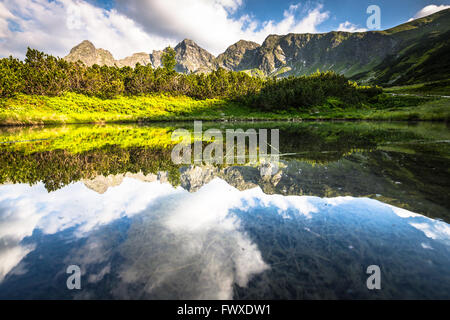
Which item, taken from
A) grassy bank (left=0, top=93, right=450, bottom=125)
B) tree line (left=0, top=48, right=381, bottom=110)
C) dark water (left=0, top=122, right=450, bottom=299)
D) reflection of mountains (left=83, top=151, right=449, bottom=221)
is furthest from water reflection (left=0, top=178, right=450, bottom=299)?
tree line (left=0, top=48, right=381, bottom=110)

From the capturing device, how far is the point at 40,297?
2.34 m

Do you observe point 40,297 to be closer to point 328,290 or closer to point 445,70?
point 328,290

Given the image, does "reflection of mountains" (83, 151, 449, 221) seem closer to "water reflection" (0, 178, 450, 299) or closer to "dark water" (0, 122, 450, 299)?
"dark water" (0, 122, 450, 299)

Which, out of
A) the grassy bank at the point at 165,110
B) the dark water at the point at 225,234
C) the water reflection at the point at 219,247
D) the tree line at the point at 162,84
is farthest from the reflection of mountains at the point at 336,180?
the tree line at the point at 162,84

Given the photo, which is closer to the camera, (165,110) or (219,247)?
(219,247)

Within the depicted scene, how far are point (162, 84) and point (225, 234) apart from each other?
3060 inches

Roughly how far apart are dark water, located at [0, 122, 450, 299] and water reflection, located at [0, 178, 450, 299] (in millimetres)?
18

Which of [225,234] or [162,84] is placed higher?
[162,84]

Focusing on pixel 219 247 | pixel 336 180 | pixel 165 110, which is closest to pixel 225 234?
pixel 219 247

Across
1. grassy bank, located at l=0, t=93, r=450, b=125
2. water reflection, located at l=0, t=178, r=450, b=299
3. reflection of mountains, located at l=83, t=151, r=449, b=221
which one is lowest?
water reflection, located at l=0, t=178, r=450, b=299

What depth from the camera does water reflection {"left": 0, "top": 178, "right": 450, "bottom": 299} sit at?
2461mm

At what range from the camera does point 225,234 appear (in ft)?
12.0

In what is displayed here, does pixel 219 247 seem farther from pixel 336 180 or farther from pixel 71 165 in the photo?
pixel 71 165
